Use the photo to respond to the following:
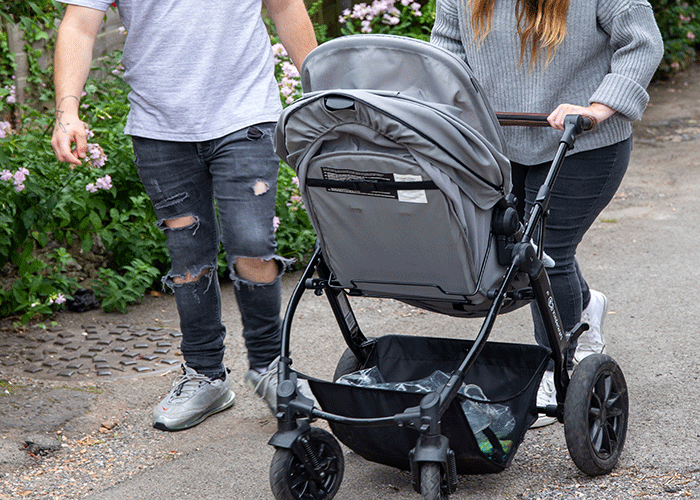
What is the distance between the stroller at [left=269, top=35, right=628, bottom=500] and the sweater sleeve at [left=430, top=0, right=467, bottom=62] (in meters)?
0.47

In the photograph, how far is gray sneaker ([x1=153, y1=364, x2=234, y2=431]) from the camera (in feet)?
11.2

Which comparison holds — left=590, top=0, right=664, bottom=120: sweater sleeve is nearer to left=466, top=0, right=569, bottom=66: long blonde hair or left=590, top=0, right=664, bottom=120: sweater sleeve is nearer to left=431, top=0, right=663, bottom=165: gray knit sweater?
left=431, top=0, right=663, bottom=165: gray knit sweater

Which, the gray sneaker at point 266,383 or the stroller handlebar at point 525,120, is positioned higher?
the stroller handlebar at point 525,120

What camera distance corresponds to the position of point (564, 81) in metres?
3.01

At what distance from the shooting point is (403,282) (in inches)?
102

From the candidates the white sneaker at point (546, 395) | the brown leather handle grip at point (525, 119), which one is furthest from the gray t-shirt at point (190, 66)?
the white sneaker at point (546, 395)

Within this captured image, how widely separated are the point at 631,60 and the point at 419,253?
1001 mm

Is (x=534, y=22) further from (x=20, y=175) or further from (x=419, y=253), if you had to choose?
(x=20, y=175)

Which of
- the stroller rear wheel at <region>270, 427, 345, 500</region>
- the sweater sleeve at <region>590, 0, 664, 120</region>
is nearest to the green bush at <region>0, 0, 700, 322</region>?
the stroller rear wheel at <region>270, 427, 345, 500</region>

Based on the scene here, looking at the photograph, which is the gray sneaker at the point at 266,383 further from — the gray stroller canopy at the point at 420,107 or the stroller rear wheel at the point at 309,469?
the gray stroller canopy at the point at 420,107

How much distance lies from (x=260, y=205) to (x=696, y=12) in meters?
9.43

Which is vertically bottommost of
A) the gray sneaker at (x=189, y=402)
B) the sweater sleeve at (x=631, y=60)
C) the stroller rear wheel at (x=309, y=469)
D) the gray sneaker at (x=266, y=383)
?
the gray sneaker at (x=189, y=402)

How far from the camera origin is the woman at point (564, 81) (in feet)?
9.30

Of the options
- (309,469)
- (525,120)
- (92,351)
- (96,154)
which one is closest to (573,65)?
(525,120)
